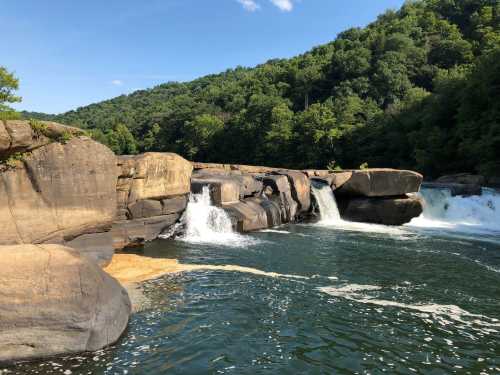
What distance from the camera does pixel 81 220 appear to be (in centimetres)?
1220

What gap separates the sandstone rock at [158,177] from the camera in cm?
1617

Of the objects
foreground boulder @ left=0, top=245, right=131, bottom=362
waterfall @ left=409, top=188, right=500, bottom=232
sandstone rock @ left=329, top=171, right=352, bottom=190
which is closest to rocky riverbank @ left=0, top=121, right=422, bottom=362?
foreground boulder @ left=0, top=245, right=131, bottom=362

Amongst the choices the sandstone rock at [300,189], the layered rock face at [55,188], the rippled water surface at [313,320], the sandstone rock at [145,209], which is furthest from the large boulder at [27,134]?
the sandstone rock at [300,189]

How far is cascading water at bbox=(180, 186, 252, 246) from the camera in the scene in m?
19.2

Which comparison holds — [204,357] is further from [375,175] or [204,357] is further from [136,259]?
[375,175]

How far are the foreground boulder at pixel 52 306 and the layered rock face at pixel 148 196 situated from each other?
7.87 meters

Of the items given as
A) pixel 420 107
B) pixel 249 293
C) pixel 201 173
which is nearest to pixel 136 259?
pixel 249 293

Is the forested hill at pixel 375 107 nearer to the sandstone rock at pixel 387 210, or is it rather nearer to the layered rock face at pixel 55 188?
the sandstone rock at pixel 387 210

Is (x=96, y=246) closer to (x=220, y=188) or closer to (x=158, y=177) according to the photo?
(x=158, y=177)

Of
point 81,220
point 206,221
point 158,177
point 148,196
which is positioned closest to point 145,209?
point 148,196

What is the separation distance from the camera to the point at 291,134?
200ft

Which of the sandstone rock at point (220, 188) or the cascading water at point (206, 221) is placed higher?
the sandstone rock at point (220, 188)

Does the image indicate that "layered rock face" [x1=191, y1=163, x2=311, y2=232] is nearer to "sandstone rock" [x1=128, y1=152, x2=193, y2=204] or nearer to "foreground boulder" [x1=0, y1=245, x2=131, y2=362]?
"sandstone rock" [x1=128, y1=152, x2=193, y2=204]

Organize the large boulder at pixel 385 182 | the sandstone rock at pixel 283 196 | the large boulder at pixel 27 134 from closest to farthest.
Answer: the large boulder at pixel 27 134 → the sandstone rock at pixel 283 196 → the large boulder at pixel 385 182
